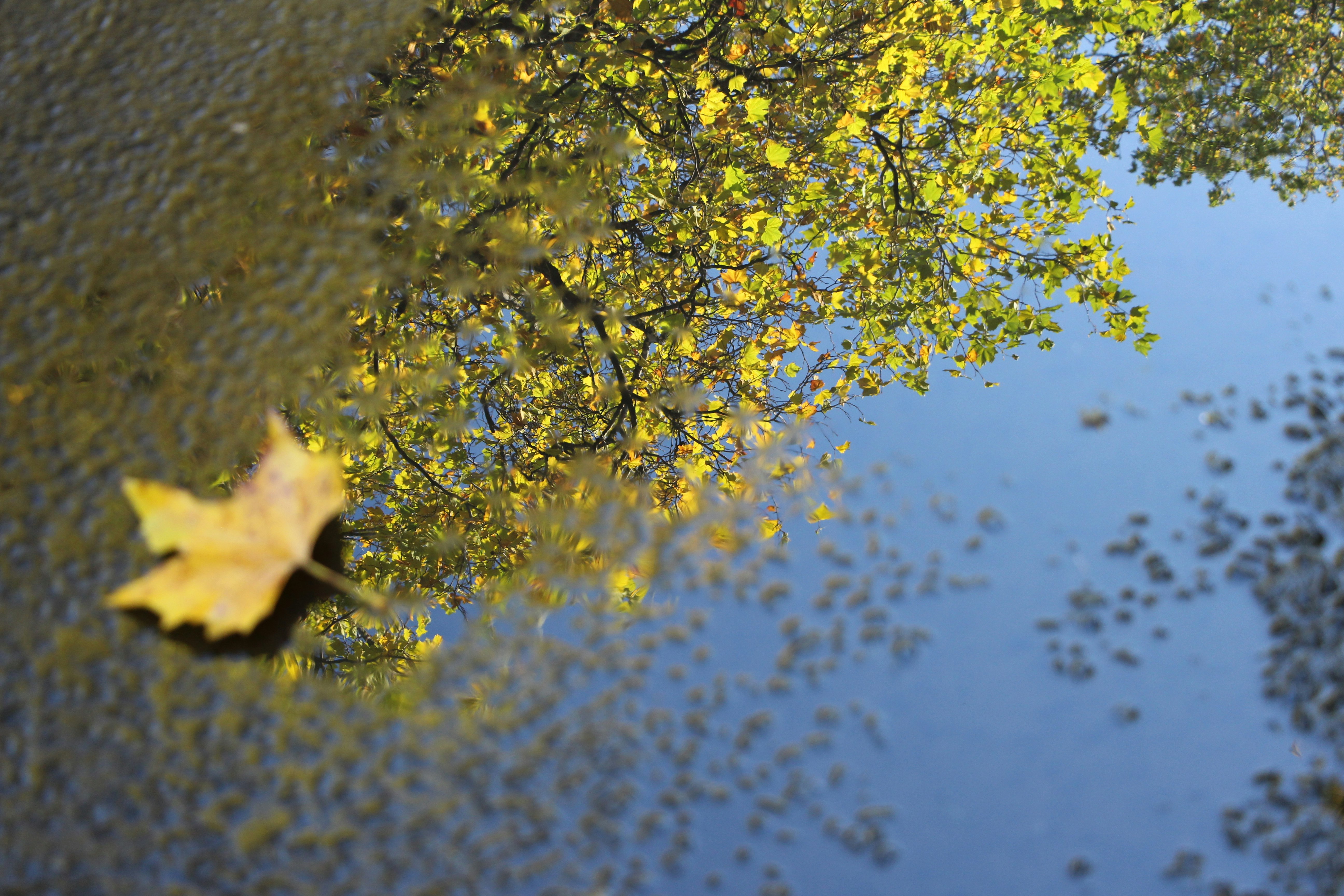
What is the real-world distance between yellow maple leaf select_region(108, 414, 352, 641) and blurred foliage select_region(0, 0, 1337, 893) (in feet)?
0.13

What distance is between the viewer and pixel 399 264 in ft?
4.92

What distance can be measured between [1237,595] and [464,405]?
1.25 metres

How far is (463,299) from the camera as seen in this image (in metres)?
1.60

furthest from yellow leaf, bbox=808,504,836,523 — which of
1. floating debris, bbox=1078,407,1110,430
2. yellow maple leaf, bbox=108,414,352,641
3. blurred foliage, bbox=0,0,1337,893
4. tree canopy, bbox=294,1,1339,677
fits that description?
yellow maple leaf, bbox=108,414,352,641

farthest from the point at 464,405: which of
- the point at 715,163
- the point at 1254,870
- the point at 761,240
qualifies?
the point at 1254,870

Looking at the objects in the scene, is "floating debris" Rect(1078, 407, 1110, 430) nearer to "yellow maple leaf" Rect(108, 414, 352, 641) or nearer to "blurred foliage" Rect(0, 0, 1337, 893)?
"blurred foliage" Rect(0, 0, 1337, 893)

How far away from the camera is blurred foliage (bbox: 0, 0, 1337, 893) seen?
3.01 ft

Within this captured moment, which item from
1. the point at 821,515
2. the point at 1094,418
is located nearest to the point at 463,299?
the point at 821,515

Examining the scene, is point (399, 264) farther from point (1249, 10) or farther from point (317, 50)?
point (1249, 10)

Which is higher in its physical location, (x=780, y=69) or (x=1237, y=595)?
(x=780, y=69)

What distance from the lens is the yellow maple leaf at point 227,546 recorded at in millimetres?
→ 998

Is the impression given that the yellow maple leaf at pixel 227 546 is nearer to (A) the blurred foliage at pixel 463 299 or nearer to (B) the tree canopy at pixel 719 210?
(A) the blurred foliage at pixel 463 299

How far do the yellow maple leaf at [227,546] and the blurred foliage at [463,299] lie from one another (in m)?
0.04

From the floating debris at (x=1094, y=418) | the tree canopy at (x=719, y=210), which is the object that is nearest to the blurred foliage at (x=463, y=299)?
the tree canopy at (x=719, y=210)
